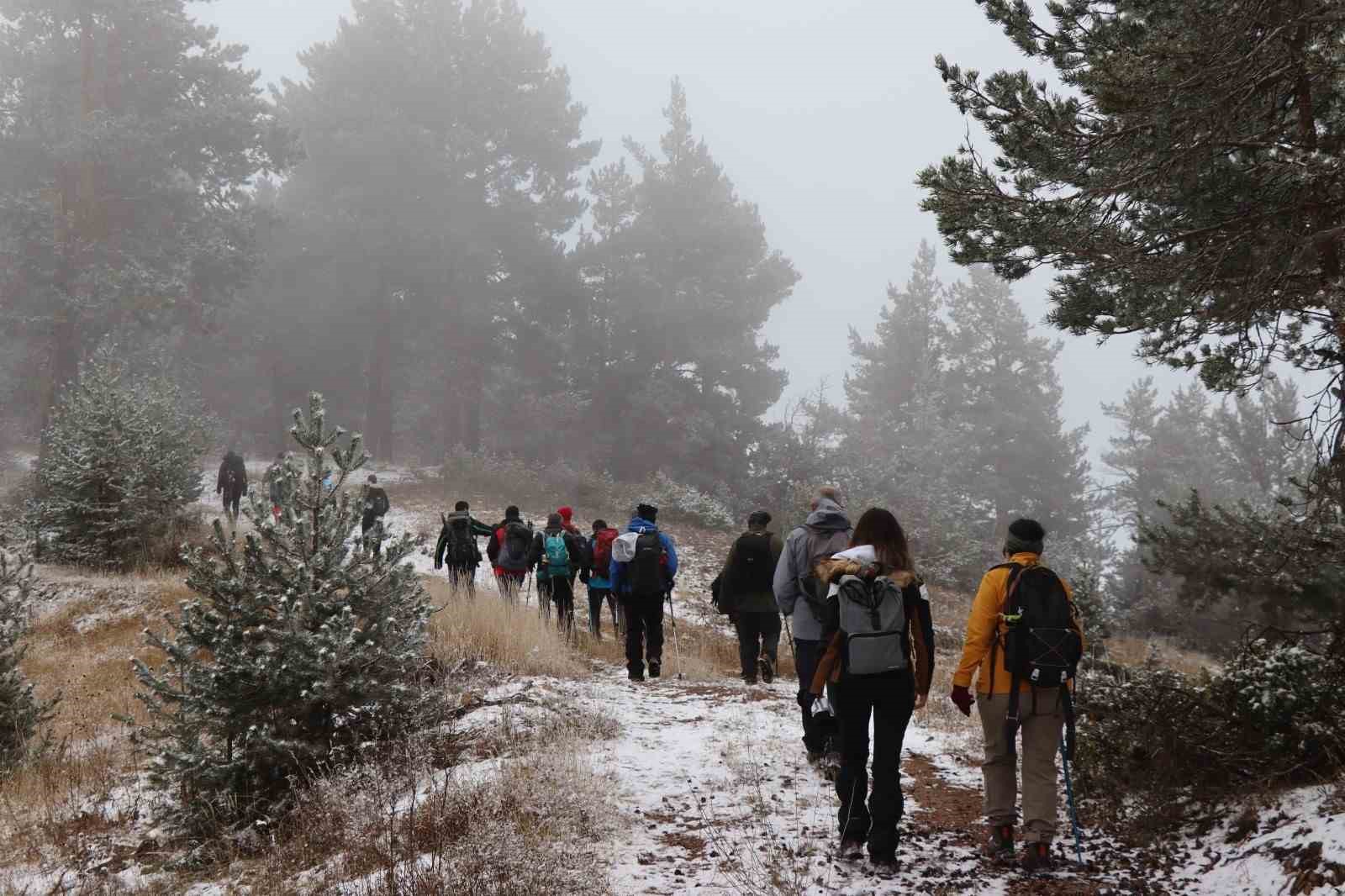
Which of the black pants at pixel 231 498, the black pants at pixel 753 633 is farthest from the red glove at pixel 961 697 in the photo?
the black pants at pixel 231 498

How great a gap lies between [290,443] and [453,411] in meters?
7.21

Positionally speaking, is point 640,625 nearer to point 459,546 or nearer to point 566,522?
point 566,522

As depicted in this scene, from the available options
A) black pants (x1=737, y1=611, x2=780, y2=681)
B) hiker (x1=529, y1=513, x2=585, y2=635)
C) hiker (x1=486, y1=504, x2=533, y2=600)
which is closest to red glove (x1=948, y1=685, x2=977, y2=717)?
black pants (x1=737, y1=611, x2=780, y2=681)

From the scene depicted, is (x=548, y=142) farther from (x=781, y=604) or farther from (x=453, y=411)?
(x=781, y=604)

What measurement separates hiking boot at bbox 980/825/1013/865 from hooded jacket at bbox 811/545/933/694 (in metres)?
0.94

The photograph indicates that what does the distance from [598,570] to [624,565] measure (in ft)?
7.11

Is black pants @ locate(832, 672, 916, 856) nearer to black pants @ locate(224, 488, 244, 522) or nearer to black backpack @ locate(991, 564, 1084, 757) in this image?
black backpack @ locate(991, 564, 1084, 757)

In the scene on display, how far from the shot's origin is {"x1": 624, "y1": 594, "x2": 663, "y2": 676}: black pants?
10.0 meters

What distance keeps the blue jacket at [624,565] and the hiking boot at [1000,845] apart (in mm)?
5215

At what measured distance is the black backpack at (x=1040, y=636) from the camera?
498 centimetres

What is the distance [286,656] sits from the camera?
19.6ft

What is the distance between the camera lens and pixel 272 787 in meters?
6.00

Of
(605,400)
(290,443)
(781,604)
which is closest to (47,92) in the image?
(290,443)

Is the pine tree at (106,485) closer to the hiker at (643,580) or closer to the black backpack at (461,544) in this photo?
the black backpack at (461,544)
